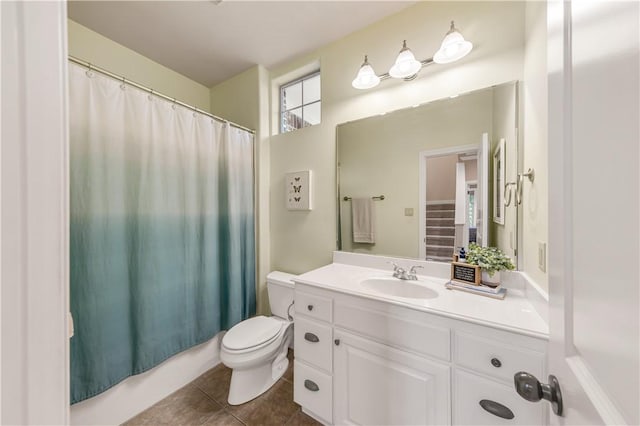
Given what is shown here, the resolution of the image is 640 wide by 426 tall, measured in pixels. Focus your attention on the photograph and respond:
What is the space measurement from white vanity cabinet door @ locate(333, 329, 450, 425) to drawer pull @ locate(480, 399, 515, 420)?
121 mm

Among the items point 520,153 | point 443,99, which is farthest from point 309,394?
point 443,99

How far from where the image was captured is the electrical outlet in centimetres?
91

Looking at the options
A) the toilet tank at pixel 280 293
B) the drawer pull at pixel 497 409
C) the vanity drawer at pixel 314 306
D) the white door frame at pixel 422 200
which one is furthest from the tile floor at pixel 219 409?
the white door frame at pixel 422 200

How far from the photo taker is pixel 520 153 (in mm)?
1151

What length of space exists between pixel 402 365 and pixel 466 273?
58cm

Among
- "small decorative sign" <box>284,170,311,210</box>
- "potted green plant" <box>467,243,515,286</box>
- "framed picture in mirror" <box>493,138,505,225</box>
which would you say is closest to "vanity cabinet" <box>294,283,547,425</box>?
"potted green plant" <box>467,243,515,286</box>

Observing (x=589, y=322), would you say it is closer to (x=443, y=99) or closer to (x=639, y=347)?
(x=639, y=347)

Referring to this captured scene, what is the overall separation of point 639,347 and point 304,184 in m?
1.79

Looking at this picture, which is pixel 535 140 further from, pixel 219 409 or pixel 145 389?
pixel 145 389

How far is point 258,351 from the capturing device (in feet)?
4.87

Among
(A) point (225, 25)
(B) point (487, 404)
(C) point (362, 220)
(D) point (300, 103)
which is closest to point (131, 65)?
(A) point (225, 25)

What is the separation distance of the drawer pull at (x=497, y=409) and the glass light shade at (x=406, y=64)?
165 cm

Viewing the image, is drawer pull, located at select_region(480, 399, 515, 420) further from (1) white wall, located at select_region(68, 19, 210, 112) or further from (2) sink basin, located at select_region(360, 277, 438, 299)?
(1) white wall, located at select_region(68, 19, 210, 112)

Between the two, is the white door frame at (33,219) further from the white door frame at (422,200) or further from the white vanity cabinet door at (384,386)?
the white door frame at (422,200)
